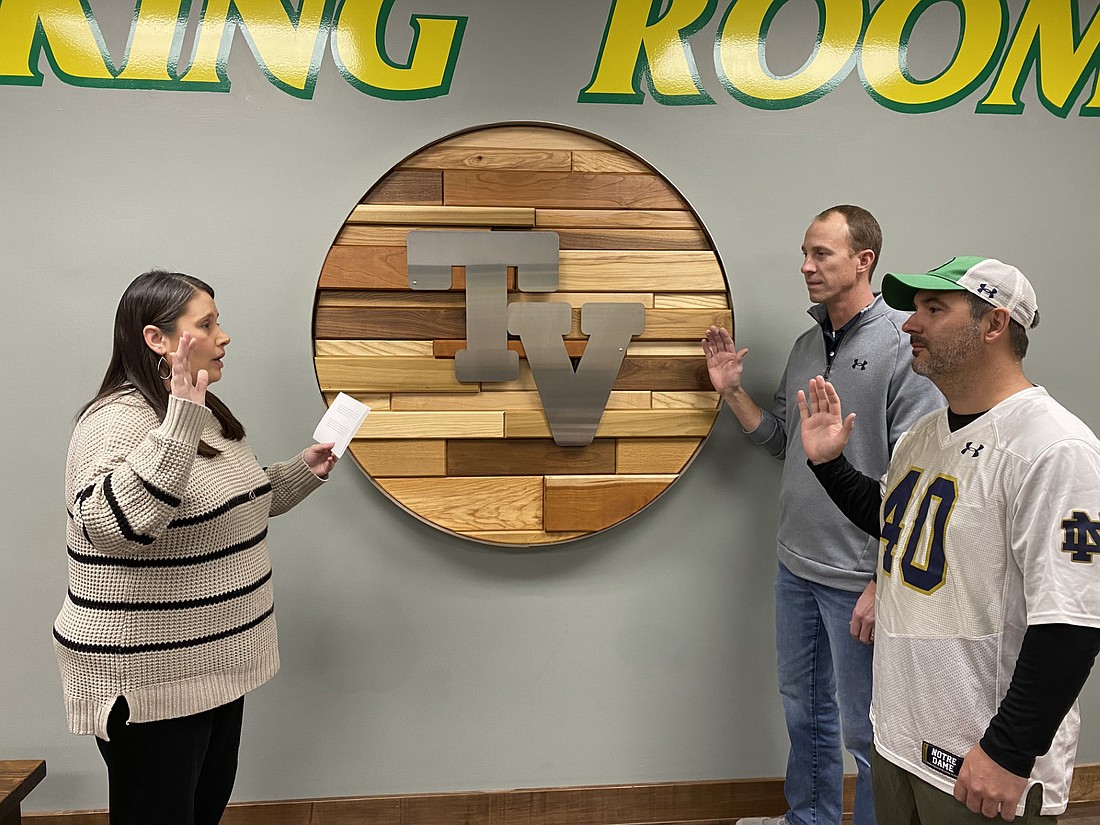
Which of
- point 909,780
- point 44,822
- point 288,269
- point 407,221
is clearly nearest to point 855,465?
point 909,780

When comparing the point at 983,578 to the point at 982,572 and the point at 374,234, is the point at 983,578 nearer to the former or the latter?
the point at 982,572

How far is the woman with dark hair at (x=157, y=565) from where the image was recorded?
1566 mm

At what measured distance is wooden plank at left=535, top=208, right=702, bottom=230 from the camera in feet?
7.76

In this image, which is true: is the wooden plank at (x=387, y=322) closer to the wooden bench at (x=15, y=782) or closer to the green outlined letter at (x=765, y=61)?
the green outlined letter at (x=765, y=61)

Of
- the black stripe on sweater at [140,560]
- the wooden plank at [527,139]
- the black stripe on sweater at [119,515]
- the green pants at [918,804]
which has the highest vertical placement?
the wooden plank at [527,139]

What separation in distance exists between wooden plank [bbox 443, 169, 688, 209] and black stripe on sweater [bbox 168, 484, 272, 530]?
0.99 meters

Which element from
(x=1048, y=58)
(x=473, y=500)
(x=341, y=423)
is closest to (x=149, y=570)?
(x=341, y=423)

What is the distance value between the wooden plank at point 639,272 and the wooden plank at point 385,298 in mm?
317

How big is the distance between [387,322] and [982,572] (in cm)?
159

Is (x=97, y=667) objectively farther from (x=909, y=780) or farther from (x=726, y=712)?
(x=726, y=712)

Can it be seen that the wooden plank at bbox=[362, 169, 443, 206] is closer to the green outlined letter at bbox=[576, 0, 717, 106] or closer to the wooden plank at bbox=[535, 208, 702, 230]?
the wooden plank at bbox=[535, 208, 702, 230]

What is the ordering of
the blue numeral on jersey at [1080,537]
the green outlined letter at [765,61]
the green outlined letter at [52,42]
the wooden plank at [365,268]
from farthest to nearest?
the green outlined letter at [765,61]
the wooden plank at [365,268]
the green outlined letter at [52,42]
the blue numeral on jersey at [1080,537]

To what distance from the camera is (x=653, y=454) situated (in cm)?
245

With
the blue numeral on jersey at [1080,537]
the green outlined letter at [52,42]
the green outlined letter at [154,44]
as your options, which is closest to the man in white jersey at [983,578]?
the blue numeral on jersey at [1080,537]
